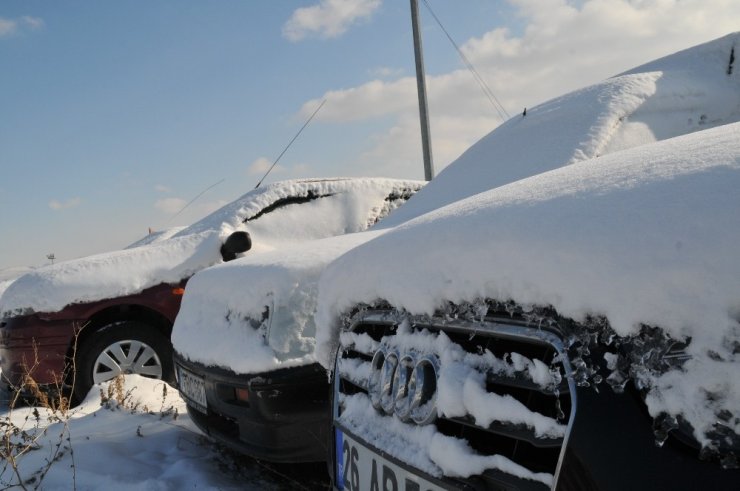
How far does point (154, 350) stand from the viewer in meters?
4.59

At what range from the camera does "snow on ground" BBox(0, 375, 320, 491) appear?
2.76 m

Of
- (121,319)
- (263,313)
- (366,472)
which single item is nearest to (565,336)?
(366,472)

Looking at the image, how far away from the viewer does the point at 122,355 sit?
179 inches

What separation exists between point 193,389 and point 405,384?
6.04 feet

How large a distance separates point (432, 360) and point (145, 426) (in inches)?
105

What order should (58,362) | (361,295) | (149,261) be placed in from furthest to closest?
1. (149,261)
2. (58,362)
3. (361,295)

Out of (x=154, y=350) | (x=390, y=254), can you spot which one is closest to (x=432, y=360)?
(x=390, y=254)

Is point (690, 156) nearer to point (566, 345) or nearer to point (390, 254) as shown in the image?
point (566, 345)

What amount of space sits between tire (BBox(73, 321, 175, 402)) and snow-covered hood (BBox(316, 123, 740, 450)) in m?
3.51

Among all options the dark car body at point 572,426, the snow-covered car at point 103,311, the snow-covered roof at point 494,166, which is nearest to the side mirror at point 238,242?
the snow-covered car at point 103,311

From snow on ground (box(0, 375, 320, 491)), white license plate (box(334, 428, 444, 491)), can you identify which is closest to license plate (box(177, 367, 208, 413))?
snow on ground (box(0, 375, 320, 491))

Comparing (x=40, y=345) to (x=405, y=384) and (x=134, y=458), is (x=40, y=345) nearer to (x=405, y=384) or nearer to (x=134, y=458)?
(x=134, y=458)

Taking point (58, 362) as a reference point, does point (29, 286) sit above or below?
above

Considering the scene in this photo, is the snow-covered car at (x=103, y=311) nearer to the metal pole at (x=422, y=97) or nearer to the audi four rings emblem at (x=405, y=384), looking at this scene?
the audi four rings emblem at (x=405, y=384)
